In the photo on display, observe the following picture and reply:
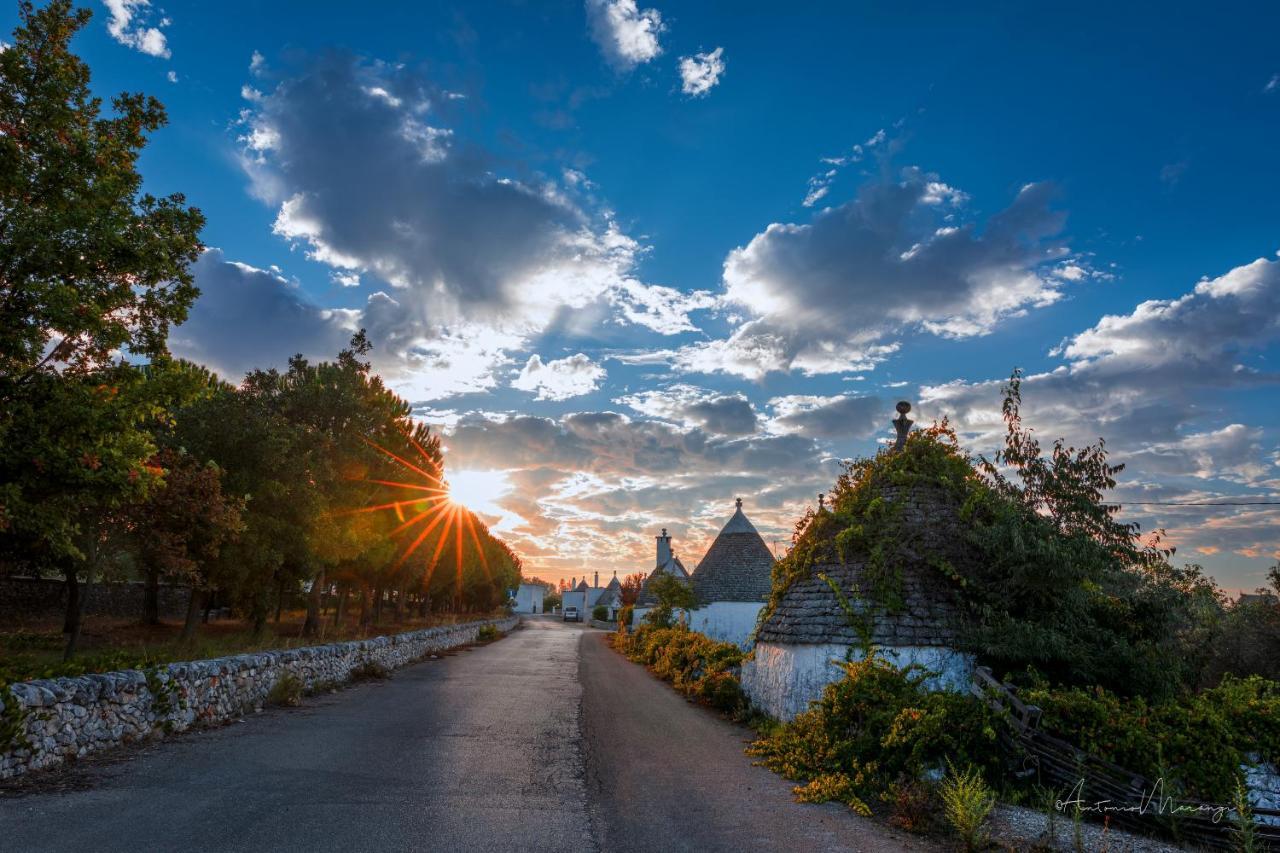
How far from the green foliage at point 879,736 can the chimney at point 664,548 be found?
45233 millimetres

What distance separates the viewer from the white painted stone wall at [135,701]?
317 inches

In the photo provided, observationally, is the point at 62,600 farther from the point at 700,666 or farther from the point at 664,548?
the point at 664,548

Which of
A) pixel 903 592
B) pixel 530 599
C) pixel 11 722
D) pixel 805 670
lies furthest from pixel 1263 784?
pixel 530 599

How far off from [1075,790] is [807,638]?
541 centimetres

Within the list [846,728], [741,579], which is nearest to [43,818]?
[846,728]

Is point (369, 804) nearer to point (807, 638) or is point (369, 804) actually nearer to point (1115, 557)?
point (807, 638)

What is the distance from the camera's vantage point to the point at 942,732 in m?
9.02

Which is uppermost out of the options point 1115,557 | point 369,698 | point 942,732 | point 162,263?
point 162,263

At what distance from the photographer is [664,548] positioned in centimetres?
5712

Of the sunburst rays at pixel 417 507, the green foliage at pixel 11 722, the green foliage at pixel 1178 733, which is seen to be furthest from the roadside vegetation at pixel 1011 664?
the sunburst rays at pixel 417 507

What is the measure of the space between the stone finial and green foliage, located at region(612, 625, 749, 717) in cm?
738

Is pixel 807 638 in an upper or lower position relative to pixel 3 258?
lower

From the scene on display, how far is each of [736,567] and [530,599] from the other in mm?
133150

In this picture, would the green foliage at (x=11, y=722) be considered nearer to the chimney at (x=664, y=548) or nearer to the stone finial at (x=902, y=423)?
the stone finial at (x=902, y=423)
